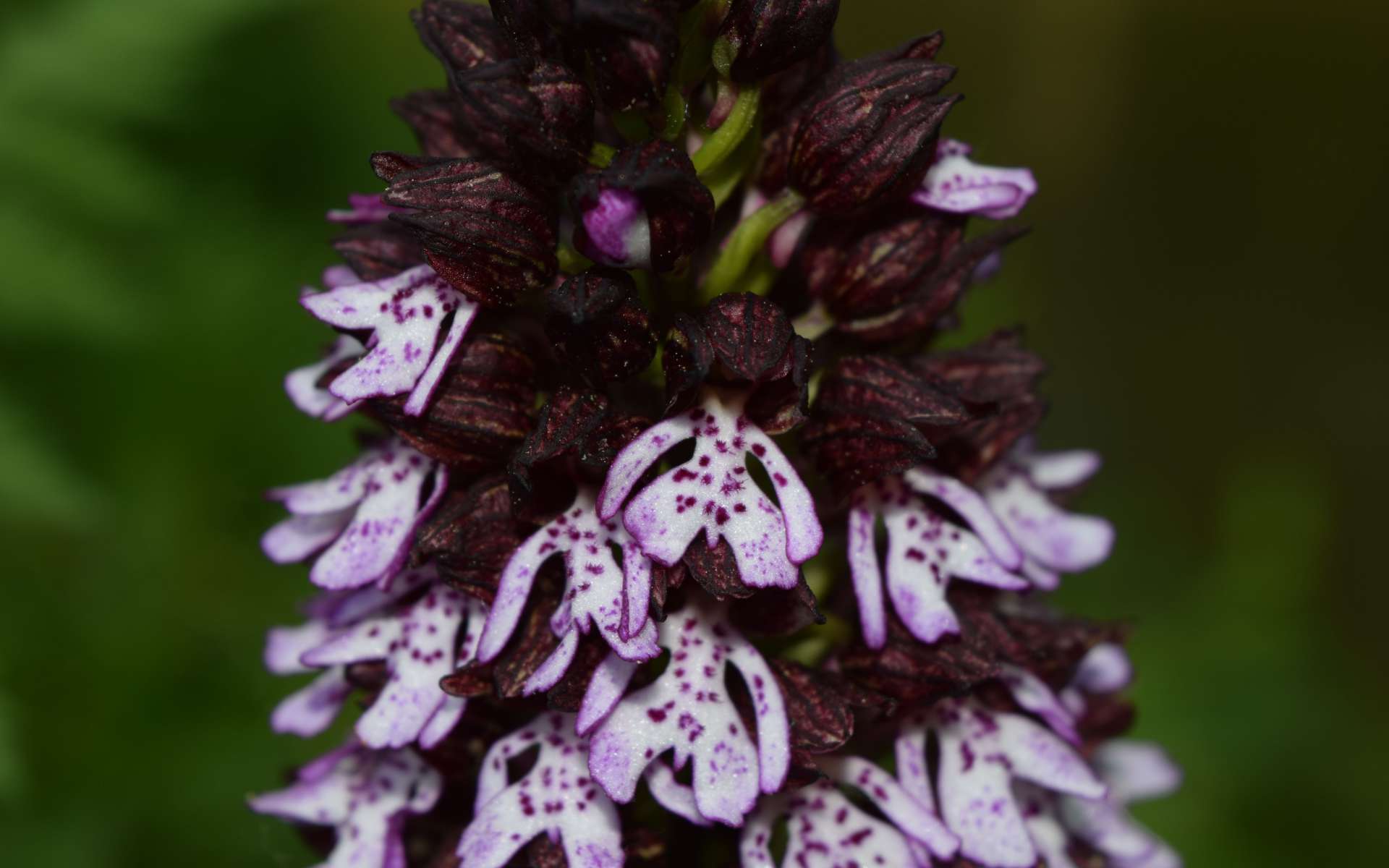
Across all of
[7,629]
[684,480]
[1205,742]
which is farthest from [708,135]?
[1205,742]

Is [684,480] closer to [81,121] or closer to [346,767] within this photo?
[346,767]

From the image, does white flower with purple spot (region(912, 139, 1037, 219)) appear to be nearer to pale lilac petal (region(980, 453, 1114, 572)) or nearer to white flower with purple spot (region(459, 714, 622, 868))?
pale lilac petal (region(980, 453, 1114, 572))

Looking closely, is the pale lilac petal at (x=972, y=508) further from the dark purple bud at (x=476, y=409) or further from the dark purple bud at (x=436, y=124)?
the dark purple bud at (x=436, y=124)

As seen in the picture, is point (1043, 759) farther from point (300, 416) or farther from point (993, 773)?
point (300, 416)

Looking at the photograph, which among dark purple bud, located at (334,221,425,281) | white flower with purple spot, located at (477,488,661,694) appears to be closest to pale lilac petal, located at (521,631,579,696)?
white flower with purple spot, located at (477,488,661,694)

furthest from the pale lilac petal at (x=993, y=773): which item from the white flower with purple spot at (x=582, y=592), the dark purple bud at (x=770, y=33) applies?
the dark purple bud at (x=770, y=33)

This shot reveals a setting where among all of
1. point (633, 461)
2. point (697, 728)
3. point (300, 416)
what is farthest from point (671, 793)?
point (300, 416)
